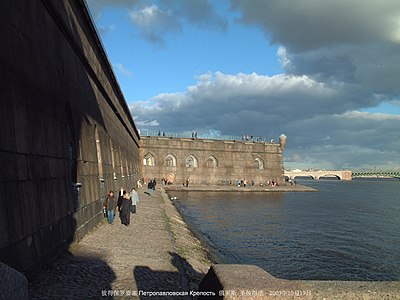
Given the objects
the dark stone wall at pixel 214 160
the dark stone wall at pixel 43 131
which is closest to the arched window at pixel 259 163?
the dark stone wall at pixel 214 160

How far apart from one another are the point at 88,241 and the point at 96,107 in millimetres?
6712

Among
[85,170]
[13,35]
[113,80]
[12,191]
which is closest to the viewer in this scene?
[12,191]

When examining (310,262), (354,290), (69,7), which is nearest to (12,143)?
(354,290)

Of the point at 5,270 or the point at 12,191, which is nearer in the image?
the point at 5,270

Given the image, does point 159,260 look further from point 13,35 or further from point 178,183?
point 178,183

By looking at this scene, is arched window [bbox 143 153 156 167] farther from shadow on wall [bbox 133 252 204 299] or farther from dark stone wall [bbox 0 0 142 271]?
shadow on wall [bbox 133 252 204 299]

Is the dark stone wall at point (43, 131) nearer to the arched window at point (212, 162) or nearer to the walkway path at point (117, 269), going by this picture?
the walkway path at point (117, 269)

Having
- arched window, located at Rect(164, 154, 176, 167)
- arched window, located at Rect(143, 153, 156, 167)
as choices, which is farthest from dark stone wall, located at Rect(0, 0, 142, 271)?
arched window, located at Rect(164, 154, 176, 167)

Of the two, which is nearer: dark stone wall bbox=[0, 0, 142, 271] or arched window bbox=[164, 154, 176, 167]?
dark stone wall bbox=[0, 0, 142, 271]

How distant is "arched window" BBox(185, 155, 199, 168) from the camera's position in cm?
5362

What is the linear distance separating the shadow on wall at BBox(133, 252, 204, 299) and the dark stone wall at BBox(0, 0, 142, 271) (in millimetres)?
1973

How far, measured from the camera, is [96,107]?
45.9 ft

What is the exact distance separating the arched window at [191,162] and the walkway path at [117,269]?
1668 inches

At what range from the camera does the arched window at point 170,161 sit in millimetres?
52266
